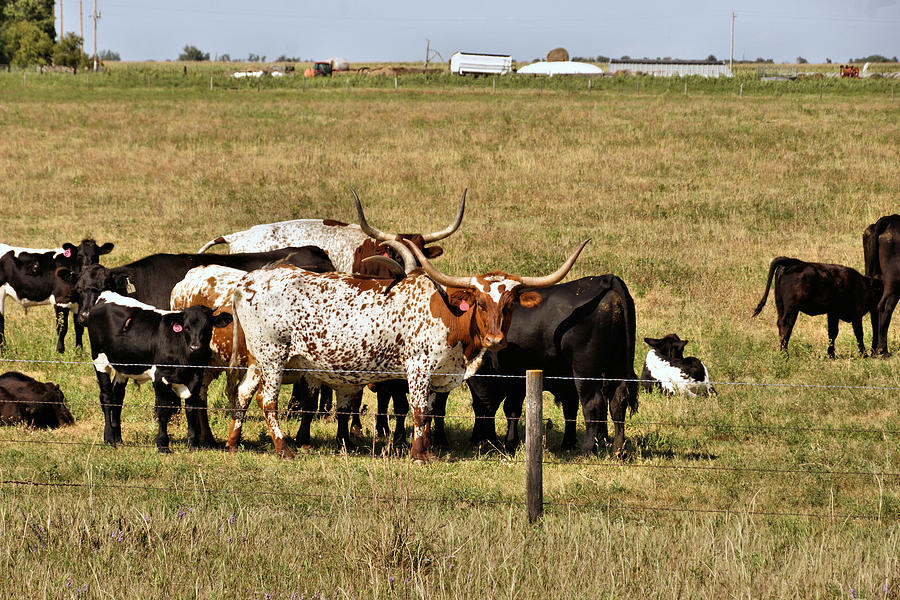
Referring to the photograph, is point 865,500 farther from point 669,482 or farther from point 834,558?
point 834,558

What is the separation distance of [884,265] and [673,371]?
478cm

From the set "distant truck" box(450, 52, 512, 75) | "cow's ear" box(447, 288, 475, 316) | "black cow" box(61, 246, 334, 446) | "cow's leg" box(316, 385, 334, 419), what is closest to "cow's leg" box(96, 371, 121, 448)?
"black cow" box(61, 246, 334, 446)

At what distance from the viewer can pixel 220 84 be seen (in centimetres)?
4853

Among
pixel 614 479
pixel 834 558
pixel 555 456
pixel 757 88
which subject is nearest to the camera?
pixel 834 558

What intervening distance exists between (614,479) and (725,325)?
23.0ft

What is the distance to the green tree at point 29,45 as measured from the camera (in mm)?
75688

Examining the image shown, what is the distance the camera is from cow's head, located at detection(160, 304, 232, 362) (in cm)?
895

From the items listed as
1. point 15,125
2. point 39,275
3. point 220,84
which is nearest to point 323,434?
point 39,275

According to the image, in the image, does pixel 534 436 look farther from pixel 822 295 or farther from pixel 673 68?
pixel 673 68

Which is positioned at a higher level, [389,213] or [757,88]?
[757,88]

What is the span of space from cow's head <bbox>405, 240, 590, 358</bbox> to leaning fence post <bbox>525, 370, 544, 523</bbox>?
2.47m

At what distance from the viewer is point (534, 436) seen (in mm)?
6082

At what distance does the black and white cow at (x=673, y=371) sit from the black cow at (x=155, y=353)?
17.1 ft

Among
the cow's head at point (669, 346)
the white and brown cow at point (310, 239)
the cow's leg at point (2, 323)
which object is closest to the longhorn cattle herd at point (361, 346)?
the cow's head at point (669, 346)
